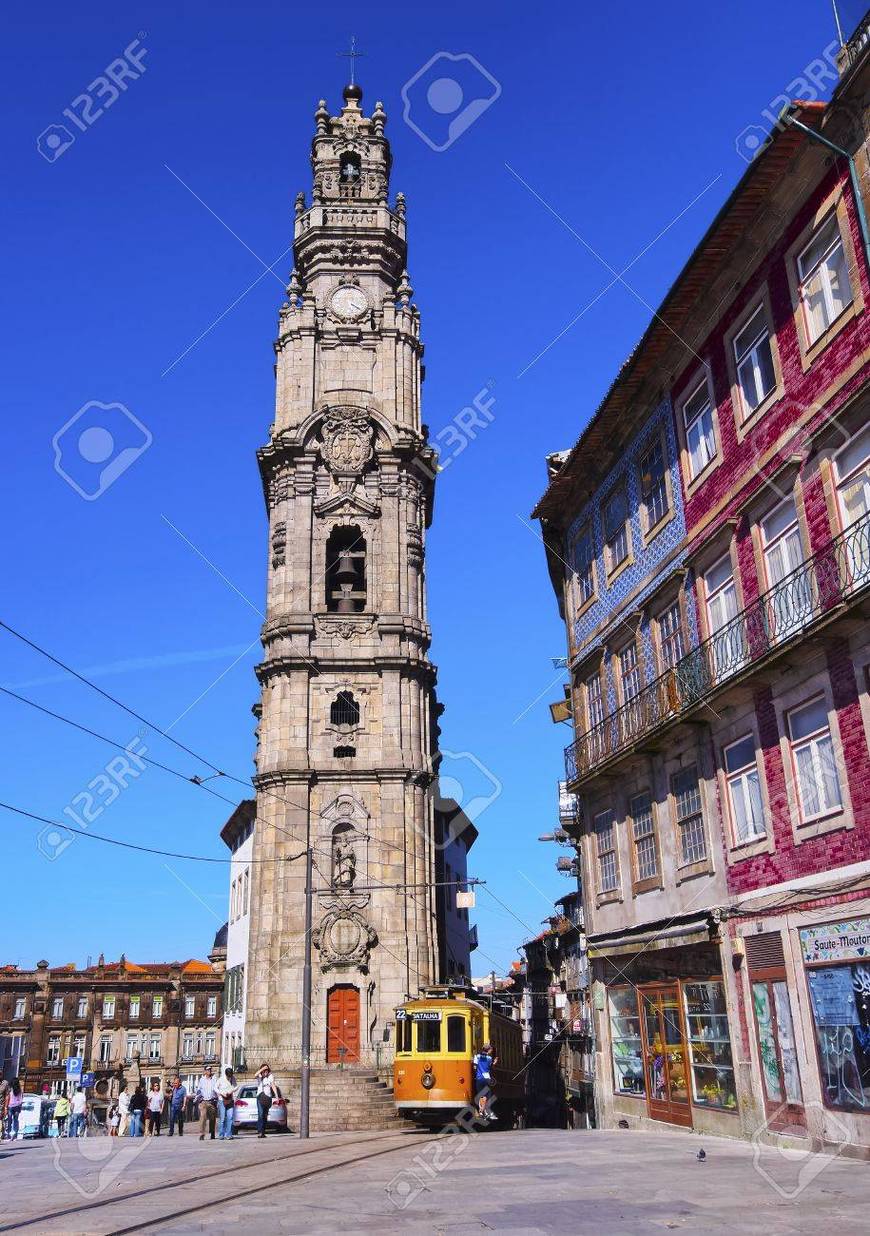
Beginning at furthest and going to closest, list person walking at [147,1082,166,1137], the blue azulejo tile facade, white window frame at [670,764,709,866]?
person walking at [147,1082,166,1137] → the blue azulejo tile facade → white window frame at [670,764,709,866]

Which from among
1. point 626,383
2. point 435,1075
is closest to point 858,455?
point 626,383

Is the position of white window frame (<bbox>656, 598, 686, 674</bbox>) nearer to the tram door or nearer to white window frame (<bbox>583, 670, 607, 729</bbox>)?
white window frame (<bbox>583, 670, 607, 729</bbox>)

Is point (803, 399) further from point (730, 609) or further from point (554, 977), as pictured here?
point (554, 977)

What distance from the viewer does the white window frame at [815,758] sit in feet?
47.7

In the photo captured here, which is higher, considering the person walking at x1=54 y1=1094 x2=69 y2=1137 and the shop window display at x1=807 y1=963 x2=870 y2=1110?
the shop window display at x1=807 y1=963 x2=870 y2=1110

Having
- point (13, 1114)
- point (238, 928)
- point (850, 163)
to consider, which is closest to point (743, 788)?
point (850, 163)

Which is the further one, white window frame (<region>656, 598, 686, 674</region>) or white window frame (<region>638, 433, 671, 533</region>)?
white window frame (<region>638, 433, 671, 533</region>)

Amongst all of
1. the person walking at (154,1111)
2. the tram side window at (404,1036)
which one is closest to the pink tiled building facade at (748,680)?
the tram side window at (404,1036)

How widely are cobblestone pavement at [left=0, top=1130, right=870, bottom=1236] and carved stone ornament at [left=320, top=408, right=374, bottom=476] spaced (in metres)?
28.4

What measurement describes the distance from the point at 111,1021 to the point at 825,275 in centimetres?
7769

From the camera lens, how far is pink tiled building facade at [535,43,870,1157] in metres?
14.1

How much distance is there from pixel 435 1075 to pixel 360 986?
10.0m

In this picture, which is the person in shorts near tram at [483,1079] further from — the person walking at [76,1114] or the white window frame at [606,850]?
the person walking at [76,1114]

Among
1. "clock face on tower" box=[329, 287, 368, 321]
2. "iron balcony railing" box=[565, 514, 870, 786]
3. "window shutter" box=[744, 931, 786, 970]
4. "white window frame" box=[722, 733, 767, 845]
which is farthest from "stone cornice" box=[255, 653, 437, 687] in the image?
"window shutter" box=[744, 931, 786, 970]
